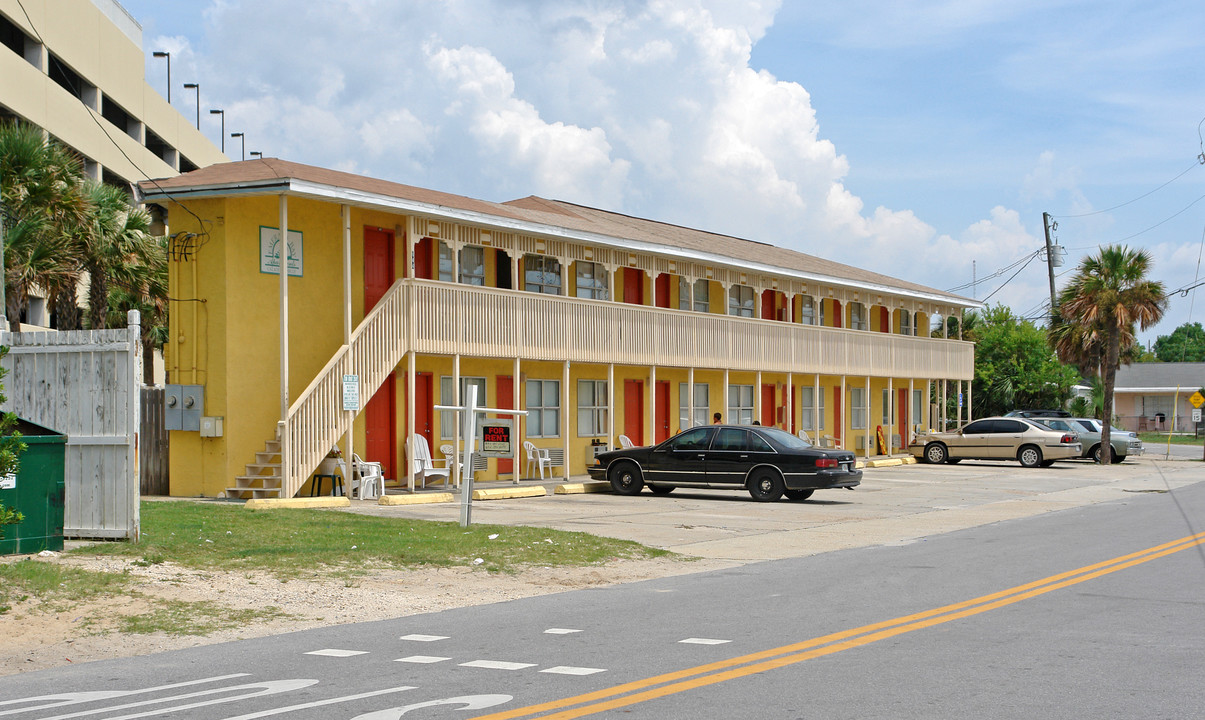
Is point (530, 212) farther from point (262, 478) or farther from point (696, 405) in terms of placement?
point (262, 478)

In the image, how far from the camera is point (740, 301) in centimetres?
3575

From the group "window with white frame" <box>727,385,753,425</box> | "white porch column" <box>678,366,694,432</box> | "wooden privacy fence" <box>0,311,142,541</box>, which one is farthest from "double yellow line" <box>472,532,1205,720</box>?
"window with white frame" <box>727,385,753,425</box>

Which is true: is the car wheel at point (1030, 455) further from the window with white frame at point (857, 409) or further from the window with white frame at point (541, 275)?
the window with white frame at point (541, 275)

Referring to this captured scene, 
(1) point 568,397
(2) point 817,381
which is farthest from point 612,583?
(2) point 817,381

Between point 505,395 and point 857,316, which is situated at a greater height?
point 857,316

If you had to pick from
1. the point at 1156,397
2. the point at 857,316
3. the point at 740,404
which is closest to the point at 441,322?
the point at 740,404

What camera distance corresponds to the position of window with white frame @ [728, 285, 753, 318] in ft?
116

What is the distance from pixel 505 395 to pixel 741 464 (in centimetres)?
682

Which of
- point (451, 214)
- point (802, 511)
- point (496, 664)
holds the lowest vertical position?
point (802, 511)

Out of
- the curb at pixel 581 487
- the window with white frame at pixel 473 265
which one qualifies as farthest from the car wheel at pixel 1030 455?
the window with white frame at pixel 473 265

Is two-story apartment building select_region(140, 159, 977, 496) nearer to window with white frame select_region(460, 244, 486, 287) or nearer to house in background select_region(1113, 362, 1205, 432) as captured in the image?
window with white frame select_region(460, 244, 486, 287)

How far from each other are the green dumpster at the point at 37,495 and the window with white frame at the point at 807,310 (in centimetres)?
2960

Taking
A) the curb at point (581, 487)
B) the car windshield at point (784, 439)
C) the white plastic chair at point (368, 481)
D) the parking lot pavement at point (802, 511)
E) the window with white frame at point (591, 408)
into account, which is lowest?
the parking lot pavement at point (802, 511)

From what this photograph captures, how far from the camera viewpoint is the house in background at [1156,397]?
77688 millimetres
